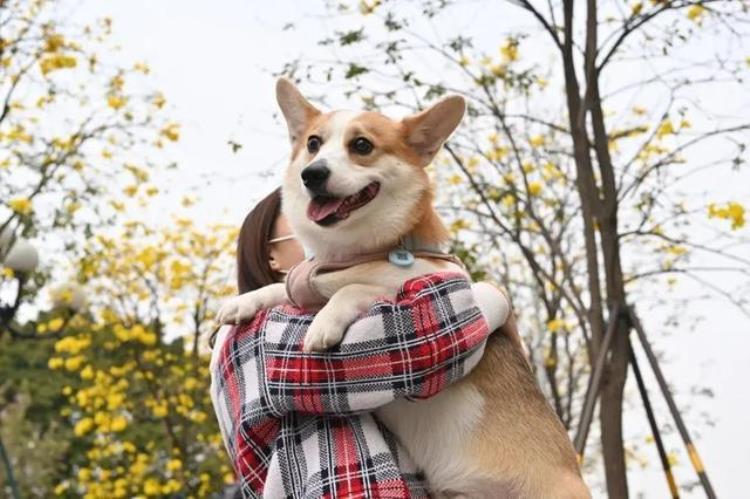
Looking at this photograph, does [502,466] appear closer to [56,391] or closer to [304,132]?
[304,132]

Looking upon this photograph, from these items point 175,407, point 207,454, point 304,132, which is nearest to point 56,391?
point 207,454

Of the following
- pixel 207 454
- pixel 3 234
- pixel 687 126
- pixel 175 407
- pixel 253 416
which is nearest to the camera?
pixel 253 416

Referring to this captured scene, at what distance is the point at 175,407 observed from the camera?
10680 mm

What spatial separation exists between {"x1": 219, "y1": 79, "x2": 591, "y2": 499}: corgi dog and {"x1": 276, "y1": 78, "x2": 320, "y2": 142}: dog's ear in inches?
1.7

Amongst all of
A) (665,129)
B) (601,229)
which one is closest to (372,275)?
(601,229)

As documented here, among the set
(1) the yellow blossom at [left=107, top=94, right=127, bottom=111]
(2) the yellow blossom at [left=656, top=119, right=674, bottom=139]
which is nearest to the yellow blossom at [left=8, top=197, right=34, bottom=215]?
(1) the yellow blossom at [left=107, top=94, right=127, bottom=111]

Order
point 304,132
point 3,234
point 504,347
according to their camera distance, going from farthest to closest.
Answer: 1. point 3,234
2. point 304,132
3. point 504,347

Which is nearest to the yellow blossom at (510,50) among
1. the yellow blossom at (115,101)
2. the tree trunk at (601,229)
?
the tree trunk at (601,229)

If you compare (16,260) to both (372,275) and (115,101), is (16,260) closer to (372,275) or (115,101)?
(115,101)

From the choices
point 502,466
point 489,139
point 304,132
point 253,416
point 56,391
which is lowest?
point 502,466

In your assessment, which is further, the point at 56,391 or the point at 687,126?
the point at 56,391

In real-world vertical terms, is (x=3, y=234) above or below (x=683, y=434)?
above

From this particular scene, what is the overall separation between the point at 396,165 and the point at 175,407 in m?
9.07

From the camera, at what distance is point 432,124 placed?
233 centimetres
